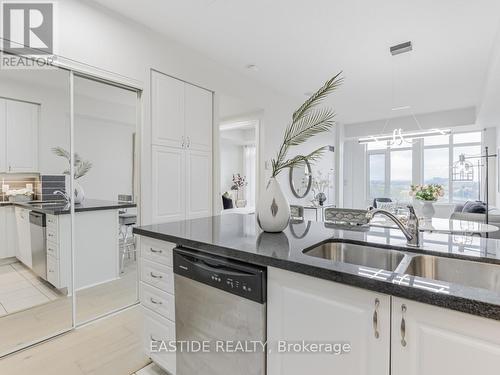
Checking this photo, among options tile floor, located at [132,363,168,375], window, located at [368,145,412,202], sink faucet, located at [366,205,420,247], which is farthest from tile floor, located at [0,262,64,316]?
Answer: window, located at [368,145,412,202]

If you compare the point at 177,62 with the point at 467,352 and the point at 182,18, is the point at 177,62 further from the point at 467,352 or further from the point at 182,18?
the point at 467,352

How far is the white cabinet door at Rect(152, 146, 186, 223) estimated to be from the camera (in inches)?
105

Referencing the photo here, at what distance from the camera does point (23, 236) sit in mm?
2066

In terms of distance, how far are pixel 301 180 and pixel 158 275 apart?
3801 mm

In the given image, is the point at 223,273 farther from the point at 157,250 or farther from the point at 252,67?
the point at 252,67

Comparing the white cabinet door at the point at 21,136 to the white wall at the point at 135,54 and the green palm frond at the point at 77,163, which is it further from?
the white wall at the point at 135,54

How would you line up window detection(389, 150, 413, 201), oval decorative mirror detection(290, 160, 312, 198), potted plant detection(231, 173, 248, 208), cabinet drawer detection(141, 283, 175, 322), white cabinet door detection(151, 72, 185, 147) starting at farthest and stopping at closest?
1. potted plant detection(231, 173, 248, 208)
2. window detection(389, 150, 413, 201)
3. oval decorative mirror detection(290, 160, 312, 198)
4. white cabinet door detection(151, 72, 185, 147)
5. cabinet drawer detection(141, 283, 175, 322)

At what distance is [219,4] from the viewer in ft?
7.32

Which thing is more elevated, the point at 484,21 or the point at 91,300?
the point at 484,21

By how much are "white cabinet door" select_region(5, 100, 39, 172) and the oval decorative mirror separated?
358 centimetres

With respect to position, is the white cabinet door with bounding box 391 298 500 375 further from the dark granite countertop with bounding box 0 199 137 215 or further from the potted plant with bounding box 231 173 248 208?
the potted plant with bounding box 231 173 248 208

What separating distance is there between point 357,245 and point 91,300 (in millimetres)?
2230

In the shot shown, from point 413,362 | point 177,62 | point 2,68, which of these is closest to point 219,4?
point 177,62

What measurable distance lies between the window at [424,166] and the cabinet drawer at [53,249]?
6010 millimetres
